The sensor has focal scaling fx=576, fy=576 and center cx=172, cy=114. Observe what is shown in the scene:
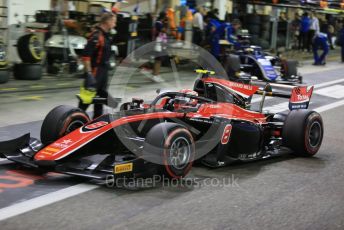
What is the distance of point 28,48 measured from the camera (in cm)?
1366

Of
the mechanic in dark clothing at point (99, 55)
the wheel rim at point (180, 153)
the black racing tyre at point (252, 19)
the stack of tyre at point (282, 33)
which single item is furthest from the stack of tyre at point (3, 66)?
the stack of tyre at point (282, 33)

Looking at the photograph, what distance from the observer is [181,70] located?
56.2 ft

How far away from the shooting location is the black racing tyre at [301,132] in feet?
24.2

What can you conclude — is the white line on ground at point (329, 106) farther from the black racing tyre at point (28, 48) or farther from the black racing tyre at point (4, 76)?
the black racing tyre at point (4, 76)

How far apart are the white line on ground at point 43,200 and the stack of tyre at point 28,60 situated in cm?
828

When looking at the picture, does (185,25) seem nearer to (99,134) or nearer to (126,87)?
(126,87)

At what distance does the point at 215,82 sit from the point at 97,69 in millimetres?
1896

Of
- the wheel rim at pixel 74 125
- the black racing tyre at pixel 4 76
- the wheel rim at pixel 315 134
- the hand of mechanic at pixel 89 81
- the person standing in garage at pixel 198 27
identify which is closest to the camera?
the wheel rim at pixel 74 125

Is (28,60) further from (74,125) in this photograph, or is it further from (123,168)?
(123,168)

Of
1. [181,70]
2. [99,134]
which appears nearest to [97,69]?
[99,134]

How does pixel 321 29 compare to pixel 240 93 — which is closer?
pixel 240 93

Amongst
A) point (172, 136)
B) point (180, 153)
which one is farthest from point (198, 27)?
point (172, 136)

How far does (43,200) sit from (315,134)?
12.9 feet

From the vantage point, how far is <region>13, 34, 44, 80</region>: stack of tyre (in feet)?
44.5
